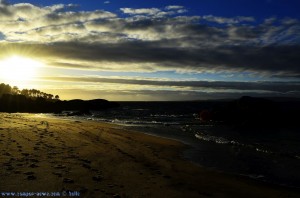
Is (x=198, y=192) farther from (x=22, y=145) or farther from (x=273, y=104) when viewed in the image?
(x=273, y=104)

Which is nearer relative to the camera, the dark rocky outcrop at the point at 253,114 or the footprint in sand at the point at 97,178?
the footprint in sand at the point at 97,178

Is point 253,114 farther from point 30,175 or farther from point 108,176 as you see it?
point 30,175

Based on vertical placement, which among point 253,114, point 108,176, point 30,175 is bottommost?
point 108,176

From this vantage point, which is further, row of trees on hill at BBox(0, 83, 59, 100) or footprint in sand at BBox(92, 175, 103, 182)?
row of trees on hill at BBox(0, 83, 59, 100)

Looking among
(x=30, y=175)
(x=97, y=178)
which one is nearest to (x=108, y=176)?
(x=97, y=178)

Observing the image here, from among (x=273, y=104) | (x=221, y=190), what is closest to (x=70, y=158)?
(x=221, y=190)

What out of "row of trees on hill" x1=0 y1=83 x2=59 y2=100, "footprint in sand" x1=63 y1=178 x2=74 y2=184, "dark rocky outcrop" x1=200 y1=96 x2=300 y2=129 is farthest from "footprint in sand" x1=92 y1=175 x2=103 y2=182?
"row of trees on hill" x1=0 y1=83 x2=59 y2=100

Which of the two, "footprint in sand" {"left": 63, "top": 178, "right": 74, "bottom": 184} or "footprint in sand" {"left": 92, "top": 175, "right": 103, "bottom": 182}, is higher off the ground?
"footprint in sand" {"left": 63, "top": 178, "right": 74, "bottom": 184}

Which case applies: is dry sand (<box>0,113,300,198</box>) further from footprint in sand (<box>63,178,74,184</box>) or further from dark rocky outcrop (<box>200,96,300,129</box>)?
dark rocky outcrop (<box>200,96,300,129</box>)

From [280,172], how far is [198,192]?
6257mm

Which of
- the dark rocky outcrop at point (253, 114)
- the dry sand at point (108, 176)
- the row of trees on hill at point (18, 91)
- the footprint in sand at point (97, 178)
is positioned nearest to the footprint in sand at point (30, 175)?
the dry sand at point (108, 176)

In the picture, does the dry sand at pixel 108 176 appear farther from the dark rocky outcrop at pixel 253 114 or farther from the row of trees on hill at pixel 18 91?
the row of trees on hill at pixel 18 91

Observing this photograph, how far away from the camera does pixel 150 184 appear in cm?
1084

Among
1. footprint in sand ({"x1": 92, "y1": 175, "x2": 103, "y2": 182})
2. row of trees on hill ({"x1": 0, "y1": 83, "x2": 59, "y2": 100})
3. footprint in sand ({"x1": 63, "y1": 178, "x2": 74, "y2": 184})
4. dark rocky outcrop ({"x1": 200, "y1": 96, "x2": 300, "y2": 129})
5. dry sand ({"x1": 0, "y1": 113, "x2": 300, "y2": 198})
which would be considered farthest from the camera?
row of trees on hill ({"x1": 0, "y1": 83, "x2": 59, "y2": 100})
